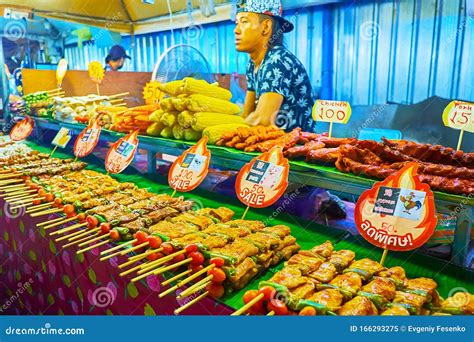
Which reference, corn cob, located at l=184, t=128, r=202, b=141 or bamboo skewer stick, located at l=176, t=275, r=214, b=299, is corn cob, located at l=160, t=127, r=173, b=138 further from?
bamboo skewer stick, located at l=176, t=275, r=214, b=299

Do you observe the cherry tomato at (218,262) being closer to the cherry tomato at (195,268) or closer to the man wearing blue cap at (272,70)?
the cherry tomato at (195,268)

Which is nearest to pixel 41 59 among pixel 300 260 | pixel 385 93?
pixel 385 93

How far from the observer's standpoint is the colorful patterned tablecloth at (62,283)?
192 centimetres

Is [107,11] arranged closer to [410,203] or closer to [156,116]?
[156,116]

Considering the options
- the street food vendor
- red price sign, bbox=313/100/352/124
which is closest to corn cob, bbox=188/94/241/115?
red price sign, bbox=313/100/352/124

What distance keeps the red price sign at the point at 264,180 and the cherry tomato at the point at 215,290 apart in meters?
0.72

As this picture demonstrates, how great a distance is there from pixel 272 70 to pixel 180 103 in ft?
3.24

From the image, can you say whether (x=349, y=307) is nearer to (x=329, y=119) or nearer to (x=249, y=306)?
(x=249, y=306)

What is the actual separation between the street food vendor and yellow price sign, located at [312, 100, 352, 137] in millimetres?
6012

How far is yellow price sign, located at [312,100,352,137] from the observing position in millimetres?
2975

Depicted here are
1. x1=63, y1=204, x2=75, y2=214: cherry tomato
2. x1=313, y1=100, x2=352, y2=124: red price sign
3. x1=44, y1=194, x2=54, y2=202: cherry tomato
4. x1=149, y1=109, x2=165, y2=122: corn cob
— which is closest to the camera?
x1=63, y1=204, x2=75, y2=214: cherry tomato

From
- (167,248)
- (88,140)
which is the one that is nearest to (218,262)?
(167,248)

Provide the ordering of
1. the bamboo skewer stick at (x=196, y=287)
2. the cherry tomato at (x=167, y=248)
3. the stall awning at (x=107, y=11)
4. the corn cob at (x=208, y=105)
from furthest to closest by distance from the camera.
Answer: the stall awning at (x=107, y=11), the corn cob at (x=208, y=105), the cherry tomato at (x=167, y=248), the bamboo skewer stick at (x=196, y=287)

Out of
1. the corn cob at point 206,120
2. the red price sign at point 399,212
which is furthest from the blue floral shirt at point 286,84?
the red price sign at point 399,212
